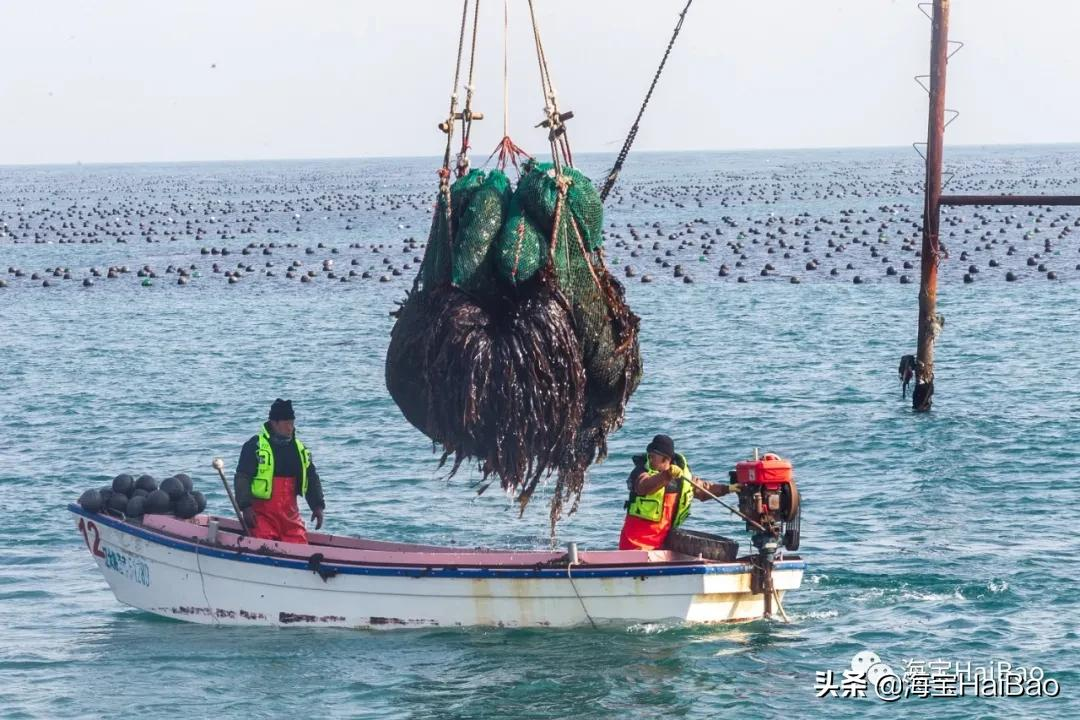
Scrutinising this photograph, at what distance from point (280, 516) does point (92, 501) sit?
2452 mm

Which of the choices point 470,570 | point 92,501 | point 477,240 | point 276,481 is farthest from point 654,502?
point 92,501

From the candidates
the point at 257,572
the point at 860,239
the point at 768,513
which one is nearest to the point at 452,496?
the point at 257,572

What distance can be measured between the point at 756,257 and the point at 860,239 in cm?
909

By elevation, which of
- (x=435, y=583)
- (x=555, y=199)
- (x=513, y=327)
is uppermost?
(x=555, y=199)

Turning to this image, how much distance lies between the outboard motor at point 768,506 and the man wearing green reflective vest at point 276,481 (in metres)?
4.21

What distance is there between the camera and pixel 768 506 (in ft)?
51.7

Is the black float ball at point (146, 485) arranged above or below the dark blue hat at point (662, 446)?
below

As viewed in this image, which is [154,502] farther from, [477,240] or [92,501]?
[477,240]

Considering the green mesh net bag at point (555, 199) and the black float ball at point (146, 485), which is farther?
the black float ball at point (146, 485)

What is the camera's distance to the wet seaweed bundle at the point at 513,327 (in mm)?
14562

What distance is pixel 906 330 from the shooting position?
44094 mm

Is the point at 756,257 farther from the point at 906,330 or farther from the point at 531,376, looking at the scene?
the point at 531,376

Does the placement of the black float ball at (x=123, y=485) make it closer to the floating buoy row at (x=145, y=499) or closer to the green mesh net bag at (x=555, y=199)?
the floating buoy row at (x=145, y=499)

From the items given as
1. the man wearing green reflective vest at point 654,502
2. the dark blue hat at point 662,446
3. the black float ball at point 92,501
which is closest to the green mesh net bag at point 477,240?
the dark blue hat at point 662,446
